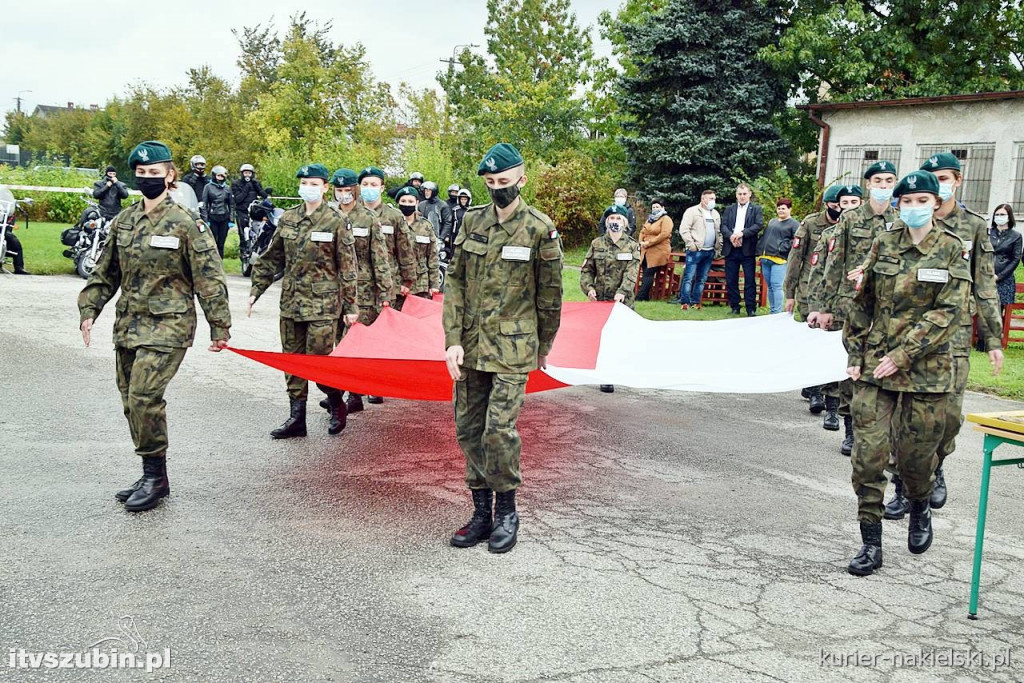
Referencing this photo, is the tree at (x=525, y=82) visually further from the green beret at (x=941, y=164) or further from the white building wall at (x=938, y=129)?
the green beret at (x=941, y=164)

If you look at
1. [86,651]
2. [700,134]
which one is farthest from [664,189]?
[86,651]

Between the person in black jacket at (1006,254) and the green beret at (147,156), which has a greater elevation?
the green beret at (147,156)

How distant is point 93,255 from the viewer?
1614cm

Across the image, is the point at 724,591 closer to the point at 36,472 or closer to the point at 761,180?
the point at 36,472

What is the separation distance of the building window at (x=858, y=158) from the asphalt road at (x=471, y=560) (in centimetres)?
1679

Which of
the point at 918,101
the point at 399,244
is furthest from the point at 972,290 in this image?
the point at 918,101

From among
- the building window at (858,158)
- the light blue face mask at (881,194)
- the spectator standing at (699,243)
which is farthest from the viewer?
the building window at (858,158)

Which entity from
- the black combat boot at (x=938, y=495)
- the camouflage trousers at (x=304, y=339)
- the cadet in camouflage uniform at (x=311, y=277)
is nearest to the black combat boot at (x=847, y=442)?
the black combat boot at (x=938, y=495)

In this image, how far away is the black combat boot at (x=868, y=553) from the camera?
456cm

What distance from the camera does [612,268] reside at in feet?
31.5

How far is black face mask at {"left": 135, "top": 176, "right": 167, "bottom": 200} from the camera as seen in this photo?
5371 millimetres

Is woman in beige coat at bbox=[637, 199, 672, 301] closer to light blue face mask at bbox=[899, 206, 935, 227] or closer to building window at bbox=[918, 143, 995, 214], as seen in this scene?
building window at bbox=[918, 143, 995, 214]

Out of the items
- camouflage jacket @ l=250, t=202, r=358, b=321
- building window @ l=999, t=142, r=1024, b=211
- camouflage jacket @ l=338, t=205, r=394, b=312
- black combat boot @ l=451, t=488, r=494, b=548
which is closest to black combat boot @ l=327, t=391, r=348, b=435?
camouflage jacket @ l=250, t=202, r=358, b=321

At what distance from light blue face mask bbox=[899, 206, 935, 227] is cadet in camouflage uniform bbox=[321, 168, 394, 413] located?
170 inches
